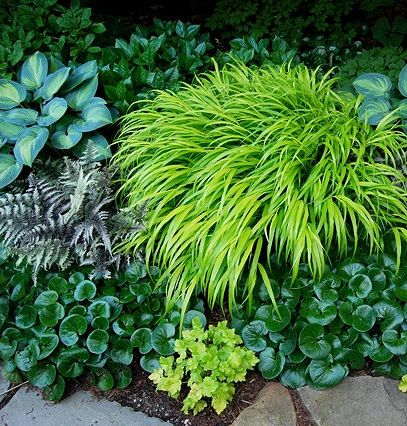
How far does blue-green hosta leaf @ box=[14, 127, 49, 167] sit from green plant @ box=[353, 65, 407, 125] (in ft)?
5.30

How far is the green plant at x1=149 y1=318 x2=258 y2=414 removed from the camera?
243 centimetres

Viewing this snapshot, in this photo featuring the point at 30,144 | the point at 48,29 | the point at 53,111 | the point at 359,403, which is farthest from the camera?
the point at 48,29

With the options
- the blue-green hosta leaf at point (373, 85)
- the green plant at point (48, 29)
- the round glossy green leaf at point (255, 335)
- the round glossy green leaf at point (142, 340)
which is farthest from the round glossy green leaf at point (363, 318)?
the green plant at point (48, 29)

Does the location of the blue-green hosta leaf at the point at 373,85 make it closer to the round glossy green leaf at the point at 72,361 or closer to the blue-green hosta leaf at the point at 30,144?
the blue-green hosta leaf at the point at 30,144

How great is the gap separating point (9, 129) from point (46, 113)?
0.70 feet

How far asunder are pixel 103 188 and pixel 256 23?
231 centimetres

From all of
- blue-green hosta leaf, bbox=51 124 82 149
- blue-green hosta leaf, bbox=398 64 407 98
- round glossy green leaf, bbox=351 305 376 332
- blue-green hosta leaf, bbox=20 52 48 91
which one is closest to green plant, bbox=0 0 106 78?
blue-green hosta leaf, bbox=20 52 48 91

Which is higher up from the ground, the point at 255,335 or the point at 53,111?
the point at 53,111

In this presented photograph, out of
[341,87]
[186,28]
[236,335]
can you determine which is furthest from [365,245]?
[186,28]

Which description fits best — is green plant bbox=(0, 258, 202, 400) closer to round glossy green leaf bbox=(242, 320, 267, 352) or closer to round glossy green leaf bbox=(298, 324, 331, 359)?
round glossy green leaf bbox=(242, 320, 267, 352)

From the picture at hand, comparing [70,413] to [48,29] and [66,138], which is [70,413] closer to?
[66,138]

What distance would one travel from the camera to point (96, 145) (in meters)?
3.10

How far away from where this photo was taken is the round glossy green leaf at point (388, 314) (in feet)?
8.23

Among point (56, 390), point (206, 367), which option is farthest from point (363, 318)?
point (56, 390)
